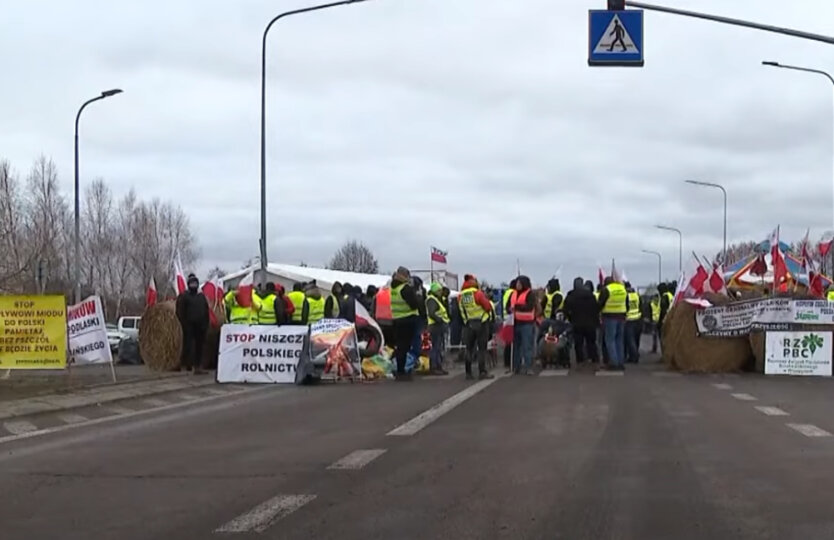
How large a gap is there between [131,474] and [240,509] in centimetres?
194

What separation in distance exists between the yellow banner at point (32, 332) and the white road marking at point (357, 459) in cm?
862

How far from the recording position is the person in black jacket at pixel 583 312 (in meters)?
21.4

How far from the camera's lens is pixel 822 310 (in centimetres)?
1997

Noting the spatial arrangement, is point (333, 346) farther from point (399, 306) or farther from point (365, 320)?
point (399, 306)

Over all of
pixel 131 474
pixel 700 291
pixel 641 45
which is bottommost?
pixel 131 474

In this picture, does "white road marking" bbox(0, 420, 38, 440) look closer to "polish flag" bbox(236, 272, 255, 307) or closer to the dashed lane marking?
the dashed lane marking

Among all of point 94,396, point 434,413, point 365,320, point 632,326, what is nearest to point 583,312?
point 632,326

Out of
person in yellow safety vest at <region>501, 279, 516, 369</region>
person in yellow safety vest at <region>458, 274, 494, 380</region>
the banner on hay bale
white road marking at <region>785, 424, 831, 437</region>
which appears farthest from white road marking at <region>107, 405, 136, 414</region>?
the banner on hay bale

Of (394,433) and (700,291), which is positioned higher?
(700,291)

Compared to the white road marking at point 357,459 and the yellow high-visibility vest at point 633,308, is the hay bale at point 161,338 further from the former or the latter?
the white road marking at point 357,459

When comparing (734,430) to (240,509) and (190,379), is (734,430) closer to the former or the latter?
(240,509)

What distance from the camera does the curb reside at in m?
13.7

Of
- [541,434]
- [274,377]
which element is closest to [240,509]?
[541,434]

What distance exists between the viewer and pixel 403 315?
18859 mm
